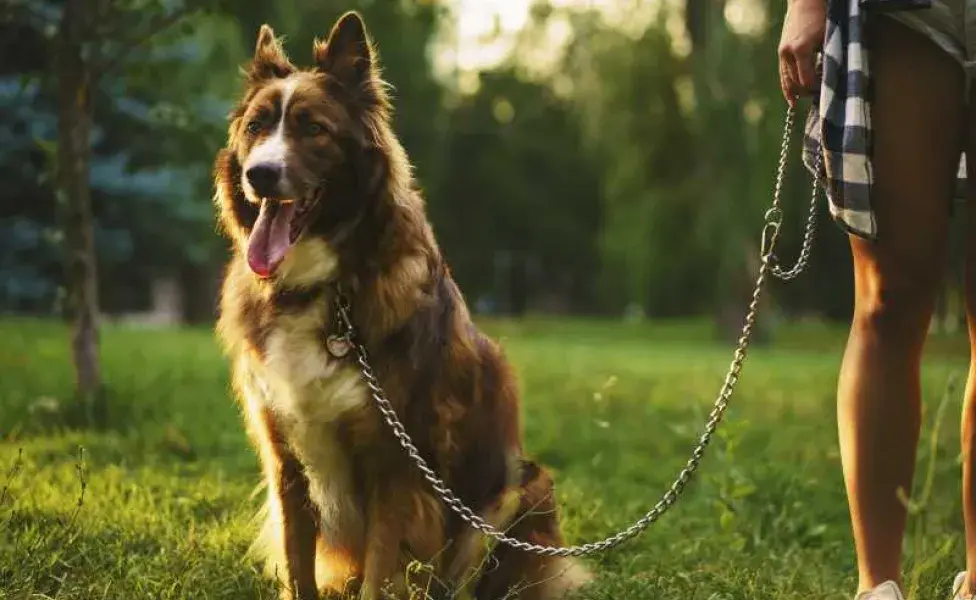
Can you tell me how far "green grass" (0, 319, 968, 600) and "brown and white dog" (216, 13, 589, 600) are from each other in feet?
0.97

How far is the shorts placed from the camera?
2432mm

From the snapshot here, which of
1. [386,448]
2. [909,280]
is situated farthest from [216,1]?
[909,280]

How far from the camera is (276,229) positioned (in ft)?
9.86

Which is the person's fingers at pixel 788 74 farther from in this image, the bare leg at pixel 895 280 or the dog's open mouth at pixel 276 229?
the dog's open mouth at pixel 276 229

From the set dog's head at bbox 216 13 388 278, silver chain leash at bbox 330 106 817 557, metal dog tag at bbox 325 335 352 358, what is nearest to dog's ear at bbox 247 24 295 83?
dog's head at bbox 216 13 388 278

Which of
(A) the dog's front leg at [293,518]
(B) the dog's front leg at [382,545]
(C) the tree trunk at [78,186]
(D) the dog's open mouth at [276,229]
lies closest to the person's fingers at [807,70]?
(D) the dog's open mouth at [276,229]

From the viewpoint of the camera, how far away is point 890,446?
2.68 m

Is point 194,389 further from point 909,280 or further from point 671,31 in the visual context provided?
point 671,31

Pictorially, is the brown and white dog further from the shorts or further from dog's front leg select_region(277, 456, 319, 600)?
the shorts

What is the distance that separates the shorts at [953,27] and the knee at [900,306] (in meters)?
0.51

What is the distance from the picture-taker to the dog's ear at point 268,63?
3182 mm

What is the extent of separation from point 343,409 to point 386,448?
6.3 inches

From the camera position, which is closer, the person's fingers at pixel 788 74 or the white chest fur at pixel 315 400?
the person's fingers at pixel 788 74

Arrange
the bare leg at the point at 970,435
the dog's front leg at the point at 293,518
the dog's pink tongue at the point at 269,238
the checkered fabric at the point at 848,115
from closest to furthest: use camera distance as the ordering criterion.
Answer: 1. the checkered fabric at the point at 848,115
2. the bare leg at the point at 970,435
3. the dog's pink tongue at the point at 269,238
4. the dog's front leg at the point at 293,518
